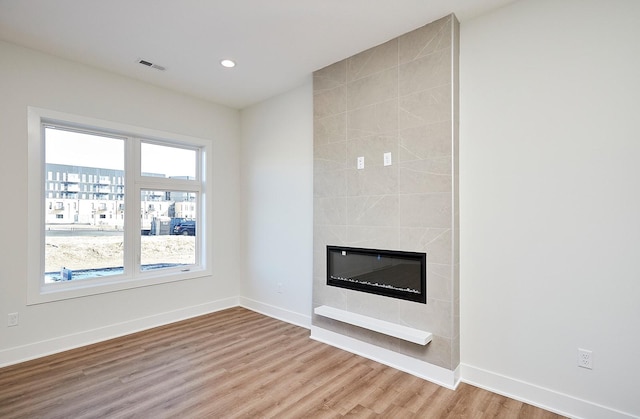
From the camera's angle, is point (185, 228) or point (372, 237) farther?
point (185, 228)

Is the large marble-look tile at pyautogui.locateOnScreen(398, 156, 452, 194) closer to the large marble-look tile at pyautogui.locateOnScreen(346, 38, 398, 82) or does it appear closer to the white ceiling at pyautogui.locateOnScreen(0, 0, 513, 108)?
the large marble-look tile at pyautogui.locateOnScreen(346, 38, 398, 82)

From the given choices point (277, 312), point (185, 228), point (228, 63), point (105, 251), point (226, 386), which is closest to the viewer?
point (226, 386)

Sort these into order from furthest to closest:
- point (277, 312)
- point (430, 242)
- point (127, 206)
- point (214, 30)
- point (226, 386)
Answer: point (277, 312)
point (127, 206)
point (214, 30)
point (430, 242)
point (226, 386)

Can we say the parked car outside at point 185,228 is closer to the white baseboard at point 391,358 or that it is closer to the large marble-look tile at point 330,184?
the large marble-look tile at point 330,184

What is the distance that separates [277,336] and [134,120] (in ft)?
9.62

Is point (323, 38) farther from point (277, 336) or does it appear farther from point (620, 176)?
point (277, 336)

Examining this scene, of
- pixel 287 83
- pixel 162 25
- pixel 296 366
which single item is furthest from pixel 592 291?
pixel 162 25

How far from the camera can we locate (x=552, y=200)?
212 centimetres

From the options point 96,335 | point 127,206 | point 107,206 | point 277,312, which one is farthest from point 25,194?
point 277,312

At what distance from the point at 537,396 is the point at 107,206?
4.35 m

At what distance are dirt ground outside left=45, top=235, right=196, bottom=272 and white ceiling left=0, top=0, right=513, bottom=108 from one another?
6.13 ft

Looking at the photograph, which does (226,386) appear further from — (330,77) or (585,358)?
(330,77)

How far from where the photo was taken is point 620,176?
190 cm

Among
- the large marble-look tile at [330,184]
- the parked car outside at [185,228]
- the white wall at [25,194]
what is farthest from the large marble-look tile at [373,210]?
the parked car outside at [185,228]
